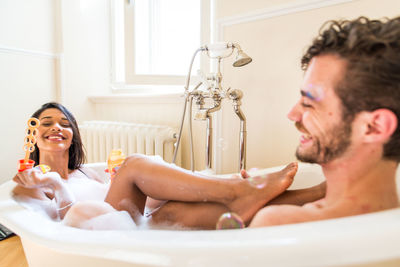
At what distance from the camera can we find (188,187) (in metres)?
0.82

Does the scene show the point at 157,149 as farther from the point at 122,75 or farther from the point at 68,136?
the point at 122,75

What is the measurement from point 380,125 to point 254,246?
13.0 inches

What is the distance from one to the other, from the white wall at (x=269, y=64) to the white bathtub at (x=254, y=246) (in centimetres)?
90

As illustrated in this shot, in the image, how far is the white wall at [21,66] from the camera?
1.93 m

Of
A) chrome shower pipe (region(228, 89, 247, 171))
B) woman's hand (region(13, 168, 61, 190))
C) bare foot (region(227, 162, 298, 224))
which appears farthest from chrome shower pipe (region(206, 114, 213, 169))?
woman's hand (region(13, 168, 61, 190))

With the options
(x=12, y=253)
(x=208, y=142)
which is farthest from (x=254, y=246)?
(x=12, y=253)

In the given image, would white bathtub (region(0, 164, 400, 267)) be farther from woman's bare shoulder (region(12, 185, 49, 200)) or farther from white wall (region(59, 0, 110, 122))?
white wall (region(59, 0, 110, 122))

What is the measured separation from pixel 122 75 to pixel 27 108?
0.78 m

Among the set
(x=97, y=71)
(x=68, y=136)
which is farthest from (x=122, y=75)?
(x=68, y=136)

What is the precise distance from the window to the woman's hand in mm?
1027

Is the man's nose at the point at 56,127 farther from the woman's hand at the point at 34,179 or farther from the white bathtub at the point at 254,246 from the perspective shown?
the white bathtub at the point at 254,246

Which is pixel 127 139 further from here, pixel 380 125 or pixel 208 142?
pixel 380 125

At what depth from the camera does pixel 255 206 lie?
0.76 metres

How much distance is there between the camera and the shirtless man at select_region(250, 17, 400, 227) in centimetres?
Result: 53
